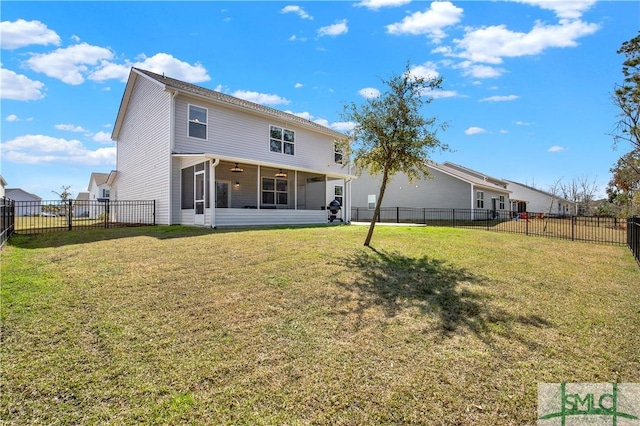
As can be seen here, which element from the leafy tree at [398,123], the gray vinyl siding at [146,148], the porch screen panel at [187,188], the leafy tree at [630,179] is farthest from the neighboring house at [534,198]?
the gray vinyl siding at [146,148]

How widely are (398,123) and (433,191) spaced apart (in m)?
20.9

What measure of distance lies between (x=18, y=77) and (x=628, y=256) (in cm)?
2330

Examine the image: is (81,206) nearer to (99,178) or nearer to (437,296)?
(437,296)

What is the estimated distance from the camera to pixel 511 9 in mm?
9758

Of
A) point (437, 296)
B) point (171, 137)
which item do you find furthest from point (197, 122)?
point (437, 296)

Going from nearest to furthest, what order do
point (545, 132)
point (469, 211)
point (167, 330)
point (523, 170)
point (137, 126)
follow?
point (167, 330) → point (137, 126) → point (469, 211) → point (545, 132) → point (523, 170)

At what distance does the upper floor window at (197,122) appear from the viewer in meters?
14.5

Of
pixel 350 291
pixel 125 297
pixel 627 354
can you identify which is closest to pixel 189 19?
pixel 125 297

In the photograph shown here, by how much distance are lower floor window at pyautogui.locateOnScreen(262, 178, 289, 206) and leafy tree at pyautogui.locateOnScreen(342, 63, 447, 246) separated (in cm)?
1000

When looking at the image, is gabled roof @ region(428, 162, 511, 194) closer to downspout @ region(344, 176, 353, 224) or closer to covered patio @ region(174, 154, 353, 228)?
downspout @ region(344, 176, 353, 224)

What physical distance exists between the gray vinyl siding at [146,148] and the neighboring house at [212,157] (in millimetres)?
46

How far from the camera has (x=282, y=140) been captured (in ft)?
59.0

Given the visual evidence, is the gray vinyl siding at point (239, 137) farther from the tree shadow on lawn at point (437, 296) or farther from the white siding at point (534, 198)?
the white siding at point (534, 198)

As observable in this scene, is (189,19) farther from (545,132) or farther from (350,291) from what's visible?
(545,132)
